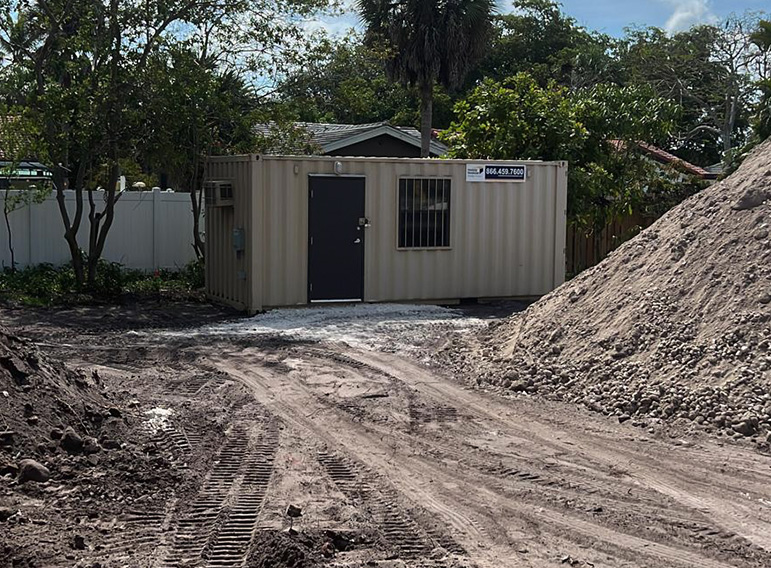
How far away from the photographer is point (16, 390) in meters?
6.91

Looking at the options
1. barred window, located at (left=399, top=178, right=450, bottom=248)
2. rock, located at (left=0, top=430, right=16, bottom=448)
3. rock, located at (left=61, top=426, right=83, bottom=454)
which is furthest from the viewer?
barred window, located at (left=399, top=178, right=450, bottom=248)

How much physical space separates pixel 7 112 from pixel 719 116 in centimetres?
3236

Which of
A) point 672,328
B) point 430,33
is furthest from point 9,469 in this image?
point 430,33

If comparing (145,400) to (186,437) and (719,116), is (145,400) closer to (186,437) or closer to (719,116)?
(186,437)

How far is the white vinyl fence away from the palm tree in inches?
302

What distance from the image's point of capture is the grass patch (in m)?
16.4

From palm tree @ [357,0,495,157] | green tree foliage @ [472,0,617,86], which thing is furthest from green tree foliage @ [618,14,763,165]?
palm tree @ [357,0,495,157]

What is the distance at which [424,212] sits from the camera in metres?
16.0

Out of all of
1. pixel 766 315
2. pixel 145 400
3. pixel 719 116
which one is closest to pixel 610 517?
pixel 766 315

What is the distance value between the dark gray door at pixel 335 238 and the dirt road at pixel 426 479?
4409 millimetres

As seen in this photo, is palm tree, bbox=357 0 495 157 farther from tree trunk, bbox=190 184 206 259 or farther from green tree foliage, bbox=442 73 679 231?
tree trunk, bbox=190 184 206 259

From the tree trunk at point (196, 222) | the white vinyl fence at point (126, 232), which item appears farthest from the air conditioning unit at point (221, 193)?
the white vinyl fence at point (126, 232)

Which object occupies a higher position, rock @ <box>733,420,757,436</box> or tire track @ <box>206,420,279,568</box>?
rock @ <box>733,420,757,436</box>

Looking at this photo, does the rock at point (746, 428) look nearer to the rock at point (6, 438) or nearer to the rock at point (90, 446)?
the rock at point (90, 446)
